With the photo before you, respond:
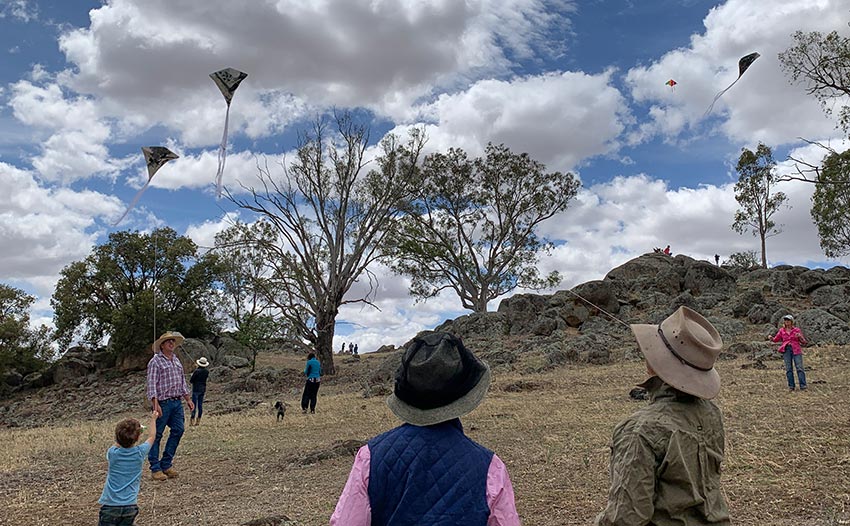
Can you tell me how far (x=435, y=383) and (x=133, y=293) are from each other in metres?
34.9

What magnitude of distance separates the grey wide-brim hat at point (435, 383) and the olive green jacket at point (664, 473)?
0.72 m

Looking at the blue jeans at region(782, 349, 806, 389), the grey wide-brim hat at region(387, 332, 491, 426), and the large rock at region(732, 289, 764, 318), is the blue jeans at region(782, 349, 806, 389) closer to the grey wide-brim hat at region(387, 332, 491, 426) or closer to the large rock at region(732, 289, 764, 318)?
the grey wide-brim hat at region(387, 332, 491, 426)

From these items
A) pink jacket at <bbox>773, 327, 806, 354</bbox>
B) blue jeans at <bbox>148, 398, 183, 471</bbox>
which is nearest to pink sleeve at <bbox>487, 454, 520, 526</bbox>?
blue jeans at <bbox>148, 398, 183, 471</bbox>

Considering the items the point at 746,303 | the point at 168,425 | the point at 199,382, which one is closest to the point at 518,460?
the point at 168,425

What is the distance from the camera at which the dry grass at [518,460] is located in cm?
668

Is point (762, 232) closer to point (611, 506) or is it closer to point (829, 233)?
point (829, 233)

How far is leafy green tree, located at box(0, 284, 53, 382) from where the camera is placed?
31.5 metres

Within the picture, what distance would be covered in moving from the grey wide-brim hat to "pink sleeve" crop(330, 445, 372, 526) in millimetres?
224

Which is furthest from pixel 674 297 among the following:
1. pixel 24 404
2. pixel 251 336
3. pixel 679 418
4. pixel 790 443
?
pixel 679 418

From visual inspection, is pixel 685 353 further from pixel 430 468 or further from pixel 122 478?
pixel 122 478

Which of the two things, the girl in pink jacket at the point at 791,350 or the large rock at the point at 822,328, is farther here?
the large rock at the point at 822,328

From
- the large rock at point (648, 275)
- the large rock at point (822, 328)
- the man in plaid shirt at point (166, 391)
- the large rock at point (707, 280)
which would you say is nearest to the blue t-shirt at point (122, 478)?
the man in plaid shirt at point (166, 391)

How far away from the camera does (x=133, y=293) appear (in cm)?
3412

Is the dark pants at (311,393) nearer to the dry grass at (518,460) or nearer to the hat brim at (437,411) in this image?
the dry grass at (518,460)
